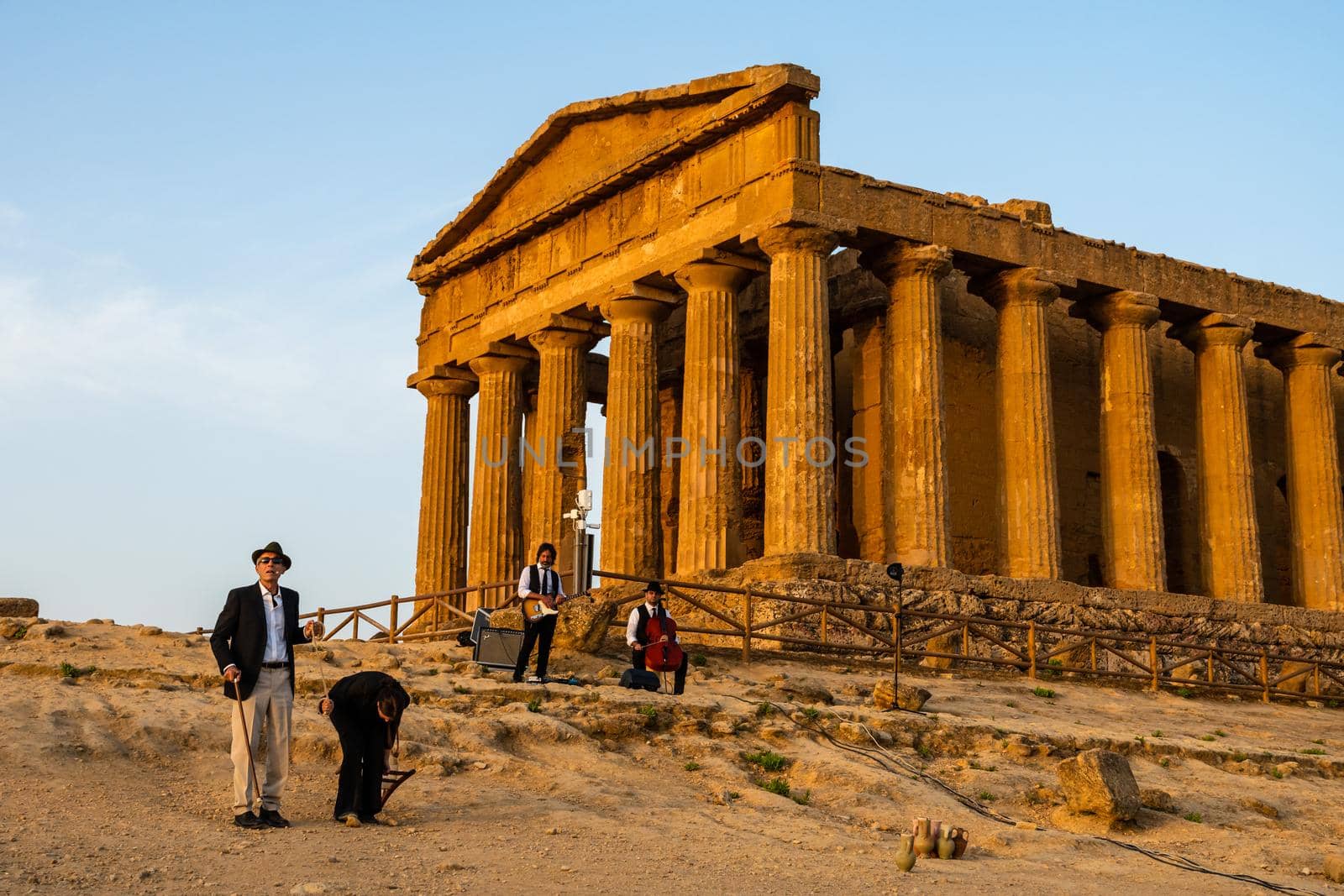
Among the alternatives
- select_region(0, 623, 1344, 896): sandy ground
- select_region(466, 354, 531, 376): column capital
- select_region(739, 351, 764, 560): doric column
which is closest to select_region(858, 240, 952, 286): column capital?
select_region(739, 351, 764, 560): doric column

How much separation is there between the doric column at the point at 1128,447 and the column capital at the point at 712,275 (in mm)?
6835

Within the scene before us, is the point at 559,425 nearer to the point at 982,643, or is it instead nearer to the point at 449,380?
the point at 449,380

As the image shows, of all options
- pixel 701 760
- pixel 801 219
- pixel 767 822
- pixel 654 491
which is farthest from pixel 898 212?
pixel 767 822

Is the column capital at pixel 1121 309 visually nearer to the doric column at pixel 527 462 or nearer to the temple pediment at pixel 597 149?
the temple pediment at pixel 597 149

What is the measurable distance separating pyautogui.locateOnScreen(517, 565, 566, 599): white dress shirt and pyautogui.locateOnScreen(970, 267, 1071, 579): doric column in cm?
1228

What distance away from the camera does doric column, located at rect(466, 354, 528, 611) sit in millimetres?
31797

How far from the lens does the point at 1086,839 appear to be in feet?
43.0

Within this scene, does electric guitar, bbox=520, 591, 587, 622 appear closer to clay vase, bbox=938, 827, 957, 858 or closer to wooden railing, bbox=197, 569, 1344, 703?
wooden railing, bbox=197, 569, 1344, 703

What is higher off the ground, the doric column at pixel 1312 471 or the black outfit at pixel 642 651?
the doric column at pixel 1312 471

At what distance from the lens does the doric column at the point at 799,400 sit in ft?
80.9

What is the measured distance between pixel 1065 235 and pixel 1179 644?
26.9 feet

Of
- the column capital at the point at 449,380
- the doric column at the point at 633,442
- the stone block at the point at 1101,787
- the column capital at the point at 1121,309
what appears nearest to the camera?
the stone block at the point at 1101,787

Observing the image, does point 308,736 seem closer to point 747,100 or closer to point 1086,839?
point 1086,839

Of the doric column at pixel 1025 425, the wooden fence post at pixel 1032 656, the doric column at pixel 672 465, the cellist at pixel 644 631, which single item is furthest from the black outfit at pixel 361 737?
the doric column at pixel 672 465
